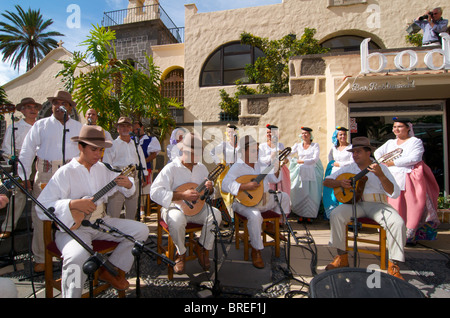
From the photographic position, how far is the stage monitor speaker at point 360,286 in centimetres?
172

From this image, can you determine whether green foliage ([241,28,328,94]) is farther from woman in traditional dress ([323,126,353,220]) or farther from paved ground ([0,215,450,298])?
paved ground ([0,215,450,298])

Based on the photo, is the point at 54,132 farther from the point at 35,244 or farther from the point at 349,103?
the point at 349,103

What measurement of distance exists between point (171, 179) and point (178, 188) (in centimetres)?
15

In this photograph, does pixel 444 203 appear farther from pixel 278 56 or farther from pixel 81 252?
pixel 81 252

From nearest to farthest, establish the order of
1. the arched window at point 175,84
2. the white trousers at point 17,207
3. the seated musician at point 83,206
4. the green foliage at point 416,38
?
the seated musician at point 83,206 < the white trousers at point 17,207 < the green foliage at point 416,38 < the arched window at point 175,84

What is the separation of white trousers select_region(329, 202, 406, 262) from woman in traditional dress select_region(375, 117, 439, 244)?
1117 millimetres

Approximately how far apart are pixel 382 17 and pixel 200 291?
10556mm

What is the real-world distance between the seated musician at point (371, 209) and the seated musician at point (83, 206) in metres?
2.35

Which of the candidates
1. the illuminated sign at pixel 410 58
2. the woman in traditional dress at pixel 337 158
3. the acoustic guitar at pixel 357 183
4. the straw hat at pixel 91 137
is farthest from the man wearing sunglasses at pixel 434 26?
the straw hat at pixel 91 137

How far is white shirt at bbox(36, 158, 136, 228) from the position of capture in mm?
2338

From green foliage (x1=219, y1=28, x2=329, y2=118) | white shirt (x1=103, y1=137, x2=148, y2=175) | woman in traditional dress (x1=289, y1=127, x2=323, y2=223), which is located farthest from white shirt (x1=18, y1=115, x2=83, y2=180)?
green foliage (x1=219, y1=28, x2=329, y2=118)

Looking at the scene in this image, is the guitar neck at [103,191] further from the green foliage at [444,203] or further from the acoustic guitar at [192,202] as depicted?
the green foliage at [444,203]

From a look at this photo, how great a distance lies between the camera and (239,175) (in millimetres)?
3926

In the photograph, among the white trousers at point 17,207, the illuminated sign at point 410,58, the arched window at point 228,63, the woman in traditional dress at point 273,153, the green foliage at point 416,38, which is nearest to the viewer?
the white trousers at point 17,207
